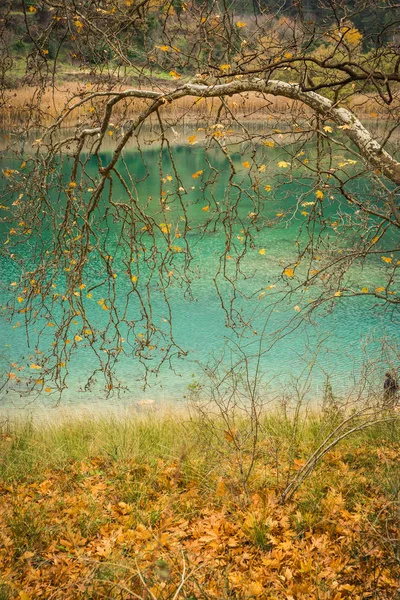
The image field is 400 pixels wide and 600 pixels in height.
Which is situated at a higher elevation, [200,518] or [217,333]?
[217,333]

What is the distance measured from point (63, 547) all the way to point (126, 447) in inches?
61.7

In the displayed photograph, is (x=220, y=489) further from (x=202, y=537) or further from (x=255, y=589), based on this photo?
(x=255, y=589)

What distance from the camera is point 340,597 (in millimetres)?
2836

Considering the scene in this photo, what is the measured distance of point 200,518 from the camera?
3965 mm

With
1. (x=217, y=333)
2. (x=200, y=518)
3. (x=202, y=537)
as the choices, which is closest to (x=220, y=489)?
(x=200, y=518)

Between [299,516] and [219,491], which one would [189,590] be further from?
[219,491]

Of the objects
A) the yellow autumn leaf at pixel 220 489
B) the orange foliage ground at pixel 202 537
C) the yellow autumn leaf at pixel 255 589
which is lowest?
the yellow autumn leaf at pixel 255 589

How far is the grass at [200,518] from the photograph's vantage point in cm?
297

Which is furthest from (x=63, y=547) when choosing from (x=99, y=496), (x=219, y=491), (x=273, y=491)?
(x=273, y=491)

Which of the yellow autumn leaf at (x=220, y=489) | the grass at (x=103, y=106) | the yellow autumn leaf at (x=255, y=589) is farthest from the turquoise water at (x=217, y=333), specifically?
the yellow autumn leaf at (x=255, y=589)

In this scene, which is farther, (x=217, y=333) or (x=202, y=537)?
(x=217, y=333)

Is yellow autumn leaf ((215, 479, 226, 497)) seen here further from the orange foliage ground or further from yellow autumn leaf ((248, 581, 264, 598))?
yellow autumn leaf ((248, 581, 264, 598))

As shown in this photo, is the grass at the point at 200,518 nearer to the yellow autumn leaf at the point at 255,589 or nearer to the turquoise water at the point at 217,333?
the yellow autumn leaf at the point at 255,589

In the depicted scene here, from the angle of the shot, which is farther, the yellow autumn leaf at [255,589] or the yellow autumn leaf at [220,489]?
the yellow autumn leaf at [220,489]
